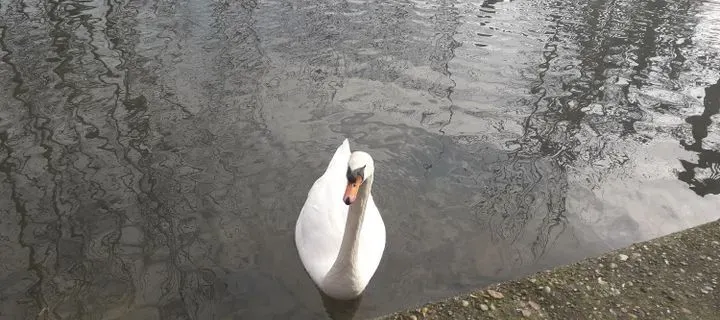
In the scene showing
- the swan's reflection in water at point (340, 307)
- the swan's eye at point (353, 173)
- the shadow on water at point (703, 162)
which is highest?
the swan's eye at point (353, 173)

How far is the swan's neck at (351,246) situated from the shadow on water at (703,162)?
460 cm

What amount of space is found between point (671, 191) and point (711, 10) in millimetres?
8565

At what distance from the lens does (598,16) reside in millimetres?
11945

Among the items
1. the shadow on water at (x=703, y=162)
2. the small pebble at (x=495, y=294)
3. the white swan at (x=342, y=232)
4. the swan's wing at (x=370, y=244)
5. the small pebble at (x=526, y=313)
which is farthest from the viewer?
the shadow on water at (x=703, y=162)

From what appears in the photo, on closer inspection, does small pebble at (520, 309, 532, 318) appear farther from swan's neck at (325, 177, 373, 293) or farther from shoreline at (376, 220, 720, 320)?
swan's neck at (325, 177, 373, 293)

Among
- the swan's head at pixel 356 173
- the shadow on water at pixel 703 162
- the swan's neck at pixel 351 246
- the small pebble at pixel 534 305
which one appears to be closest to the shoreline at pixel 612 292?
the small pebble at pixel 534 305

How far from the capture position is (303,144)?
697 cm

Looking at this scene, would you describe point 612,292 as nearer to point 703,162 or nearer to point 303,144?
point 303,144

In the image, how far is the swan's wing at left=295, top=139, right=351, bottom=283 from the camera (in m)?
4.90

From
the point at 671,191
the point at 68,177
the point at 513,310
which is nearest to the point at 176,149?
the point at 68,177

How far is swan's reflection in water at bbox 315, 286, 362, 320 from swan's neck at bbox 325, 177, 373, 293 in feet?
0.90

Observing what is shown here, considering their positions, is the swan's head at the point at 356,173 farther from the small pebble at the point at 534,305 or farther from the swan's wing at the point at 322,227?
the small pebble at the point at 534,305

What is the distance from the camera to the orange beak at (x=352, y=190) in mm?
3914

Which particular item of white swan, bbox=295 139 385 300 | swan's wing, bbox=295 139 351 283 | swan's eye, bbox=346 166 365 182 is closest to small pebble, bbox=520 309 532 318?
white swan, bbox=295 139 385 300
